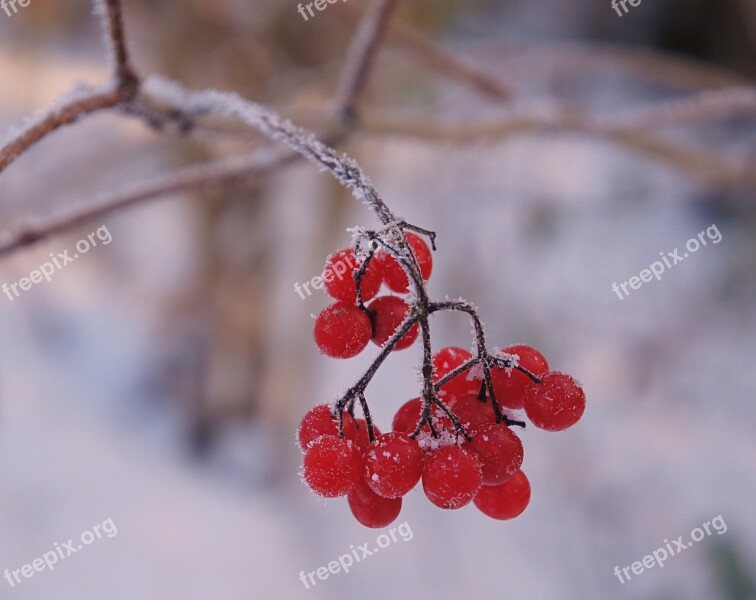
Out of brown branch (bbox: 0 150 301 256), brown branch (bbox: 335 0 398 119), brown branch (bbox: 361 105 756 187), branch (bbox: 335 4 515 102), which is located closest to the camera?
brown branch (bbox: 0 150 301 256)

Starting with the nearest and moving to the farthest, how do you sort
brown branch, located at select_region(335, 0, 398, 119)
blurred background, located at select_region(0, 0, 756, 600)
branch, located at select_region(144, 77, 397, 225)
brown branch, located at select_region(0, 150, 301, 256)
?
branch, located at select_region(144, 77, 397, 225) → brown branch, located at select_region(0, 150, 301, 256) → brown branch, located at select_region(335, 0, 398, 119) → blurred background, located at select_region(0, 0, 756, 600)

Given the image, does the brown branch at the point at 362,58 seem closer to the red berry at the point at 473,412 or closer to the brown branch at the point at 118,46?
the brown branch at the point at 118,46

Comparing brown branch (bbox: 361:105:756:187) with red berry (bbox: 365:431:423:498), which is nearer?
red berry (bbox: 365:431:423:498)

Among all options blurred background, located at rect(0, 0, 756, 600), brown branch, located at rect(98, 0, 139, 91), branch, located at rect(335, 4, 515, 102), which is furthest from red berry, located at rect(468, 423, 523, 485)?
blurred background, located at rect(0, 0, 756, 600)

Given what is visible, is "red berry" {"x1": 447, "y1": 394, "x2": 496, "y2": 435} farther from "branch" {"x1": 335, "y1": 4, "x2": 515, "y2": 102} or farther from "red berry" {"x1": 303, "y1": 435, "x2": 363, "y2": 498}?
"branch" {"x1": 335, "y1": 4, "x2": 515, "y2": 102}

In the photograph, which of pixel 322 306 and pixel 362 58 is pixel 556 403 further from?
pixel 322 306

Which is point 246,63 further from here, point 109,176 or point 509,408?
point 509,408
